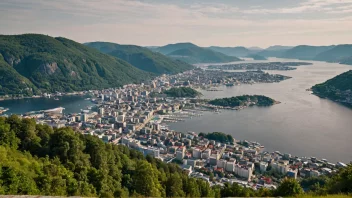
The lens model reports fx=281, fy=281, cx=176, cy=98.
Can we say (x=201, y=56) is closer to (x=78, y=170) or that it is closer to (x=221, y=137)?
(x=221, y=137)

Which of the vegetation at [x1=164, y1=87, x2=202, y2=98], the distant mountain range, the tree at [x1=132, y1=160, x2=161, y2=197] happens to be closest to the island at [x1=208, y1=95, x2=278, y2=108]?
the vegetation at [x1=164, y1=87, x2=202, y2=98]

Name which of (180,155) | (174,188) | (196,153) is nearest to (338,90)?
(196,153)

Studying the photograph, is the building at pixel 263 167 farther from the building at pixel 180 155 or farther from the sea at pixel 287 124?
the building at pixel 180 155

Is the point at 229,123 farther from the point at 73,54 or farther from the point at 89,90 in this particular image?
the point at 73,54

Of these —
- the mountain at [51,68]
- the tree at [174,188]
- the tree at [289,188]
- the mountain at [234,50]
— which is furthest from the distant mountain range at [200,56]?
the tree at [289,188]

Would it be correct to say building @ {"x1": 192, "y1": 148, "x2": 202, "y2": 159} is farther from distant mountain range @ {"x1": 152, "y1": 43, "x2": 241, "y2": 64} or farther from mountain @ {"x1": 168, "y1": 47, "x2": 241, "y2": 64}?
mountain @ {"x1": 168, "y1": 47, "x2": 241, "y2": 64}

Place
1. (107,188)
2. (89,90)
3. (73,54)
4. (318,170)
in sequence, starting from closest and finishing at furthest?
(107,188), (318,170), (89,90), (73,54)

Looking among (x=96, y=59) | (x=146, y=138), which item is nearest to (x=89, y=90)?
(x=96, y=59)
